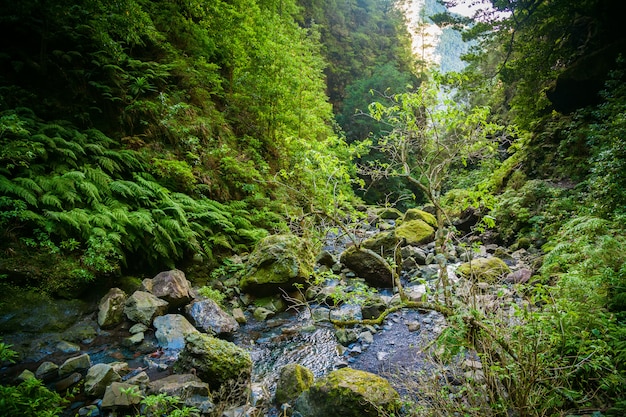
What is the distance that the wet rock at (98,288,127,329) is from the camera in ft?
14.9

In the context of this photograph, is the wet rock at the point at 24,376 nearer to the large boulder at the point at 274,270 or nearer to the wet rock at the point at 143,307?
the wet rock at the point at 143,307

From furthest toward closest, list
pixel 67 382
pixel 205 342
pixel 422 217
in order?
pixel 422 217, pixel 205 342, pixel 67 382

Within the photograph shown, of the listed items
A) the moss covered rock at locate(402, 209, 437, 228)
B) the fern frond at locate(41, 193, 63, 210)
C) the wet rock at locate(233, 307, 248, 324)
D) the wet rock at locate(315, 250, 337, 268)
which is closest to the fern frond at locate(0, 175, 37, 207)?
the fern frond at locate(41, 193, 63, 210)

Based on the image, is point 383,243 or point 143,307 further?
point 383,243

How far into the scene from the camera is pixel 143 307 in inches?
188

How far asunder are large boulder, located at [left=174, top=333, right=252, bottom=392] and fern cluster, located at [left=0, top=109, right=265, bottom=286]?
7.26 ft

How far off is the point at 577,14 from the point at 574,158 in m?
5.58

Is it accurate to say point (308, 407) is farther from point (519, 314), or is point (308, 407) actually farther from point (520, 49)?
point (520, 49)

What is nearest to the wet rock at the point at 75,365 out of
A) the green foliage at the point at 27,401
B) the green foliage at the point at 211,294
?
the green foliage at the point at 27,401

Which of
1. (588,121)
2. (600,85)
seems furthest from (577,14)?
(588,121)

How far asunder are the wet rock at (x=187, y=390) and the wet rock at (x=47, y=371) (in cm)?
120

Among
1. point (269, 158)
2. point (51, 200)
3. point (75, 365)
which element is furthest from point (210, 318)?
point (269, 158)

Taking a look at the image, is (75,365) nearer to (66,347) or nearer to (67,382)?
(67,382)

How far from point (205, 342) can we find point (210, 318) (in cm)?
130
